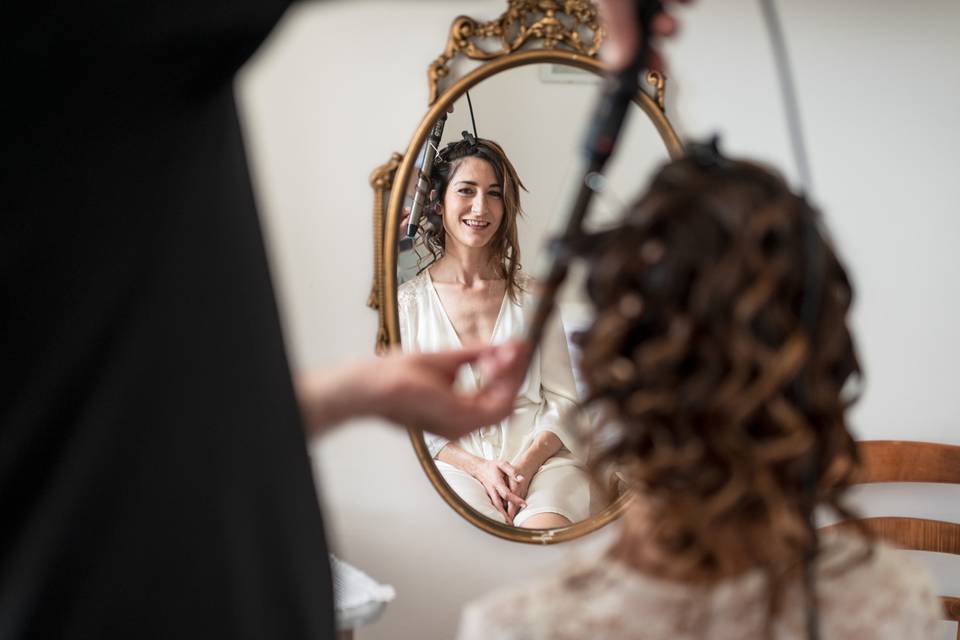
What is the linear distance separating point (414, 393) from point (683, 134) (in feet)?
4.06

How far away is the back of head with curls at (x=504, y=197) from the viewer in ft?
5.28

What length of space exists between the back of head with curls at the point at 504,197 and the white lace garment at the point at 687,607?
1000mm

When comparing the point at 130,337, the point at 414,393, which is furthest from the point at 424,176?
the point at 130,337

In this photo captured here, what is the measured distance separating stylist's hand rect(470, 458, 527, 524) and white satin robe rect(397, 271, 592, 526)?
1 centimetres

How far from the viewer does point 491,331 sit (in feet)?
5.55

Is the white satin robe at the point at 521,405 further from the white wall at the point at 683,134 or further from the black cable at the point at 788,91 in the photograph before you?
the black cable at the point at 788,91

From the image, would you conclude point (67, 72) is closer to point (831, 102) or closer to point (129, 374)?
point (129, 374)

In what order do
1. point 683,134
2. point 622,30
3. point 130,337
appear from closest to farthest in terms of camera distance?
point 130,337 → point 622,30 → point 683,134

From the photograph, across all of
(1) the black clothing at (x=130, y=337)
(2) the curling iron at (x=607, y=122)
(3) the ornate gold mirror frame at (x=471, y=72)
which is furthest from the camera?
(3) the ornate gold mirror frame at (x=471, y=72)

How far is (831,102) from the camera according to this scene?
179 centimetres

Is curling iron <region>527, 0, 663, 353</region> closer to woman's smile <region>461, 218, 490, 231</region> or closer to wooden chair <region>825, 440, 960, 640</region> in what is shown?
woman's smile <region>461, 218, 490, 231</region>

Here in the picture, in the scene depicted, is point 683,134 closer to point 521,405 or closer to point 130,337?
point 521,405

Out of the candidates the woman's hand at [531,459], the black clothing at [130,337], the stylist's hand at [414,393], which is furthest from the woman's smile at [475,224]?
the black clothing at [130,337]

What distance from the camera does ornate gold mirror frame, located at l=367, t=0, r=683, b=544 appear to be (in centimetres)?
160
